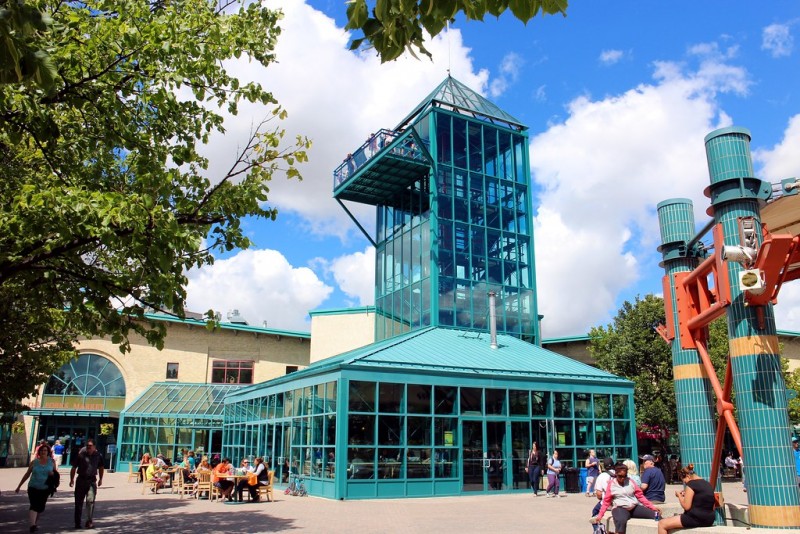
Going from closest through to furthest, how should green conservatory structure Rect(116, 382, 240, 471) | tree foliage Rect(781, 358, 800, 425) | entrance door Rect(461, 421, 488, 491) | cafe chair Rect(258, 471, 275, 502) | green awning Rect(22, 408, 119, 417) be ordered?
cafe chair Rect(258, 471, 275, 502)
entrance door Rect(461, 421, 488, 491)
tree foliage Rect(781, 358, 800, 425)
green conservatory structure Rect(116, 382, 240, 471)
green awning Rect(22, 408, 119, 417)

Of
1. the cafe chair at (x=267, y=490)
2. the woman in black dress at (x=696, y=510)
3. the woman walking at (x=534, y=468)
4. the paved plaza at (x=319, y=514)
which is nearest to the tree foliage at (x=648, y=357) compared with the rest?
the paved plaza at (x=319, y=514)

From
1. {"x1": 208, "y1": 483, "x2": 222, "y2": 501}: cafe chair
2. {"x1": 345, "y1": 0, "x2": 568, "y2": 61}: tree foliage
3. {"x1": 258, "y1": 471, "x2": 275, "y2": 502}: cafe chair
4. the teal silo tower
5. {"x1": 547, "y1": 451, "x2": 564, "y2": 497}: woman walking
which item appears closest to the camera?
{"x1": 345, "y1": 0, "x2": 568, "y2": 61}: tree foliage

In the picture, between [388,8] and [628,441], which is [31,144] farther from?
[628,441]

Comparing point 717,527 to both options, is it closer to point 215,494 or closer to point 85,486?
point 85,486

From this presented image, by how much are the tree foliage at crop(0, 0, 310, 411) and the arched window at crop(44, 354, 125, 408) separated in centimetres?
3139

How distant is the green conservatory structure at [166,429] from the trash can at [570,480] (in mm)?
17980

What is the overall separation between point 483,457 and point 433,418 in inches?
89.6

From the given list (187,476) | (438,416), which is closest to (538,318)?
(438,416)

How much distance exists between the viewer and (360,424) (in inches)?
753

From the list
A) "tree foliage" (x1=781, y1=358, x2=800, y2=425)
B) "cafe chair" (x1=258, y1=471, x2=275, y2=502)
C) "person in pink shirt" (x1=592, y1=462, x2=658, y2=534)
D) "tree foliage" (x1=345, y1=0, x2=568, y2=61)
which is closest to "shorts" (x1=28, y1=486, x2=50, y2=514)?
"cafe chair" (x1=258, y1=471, x2=275, y2=502)

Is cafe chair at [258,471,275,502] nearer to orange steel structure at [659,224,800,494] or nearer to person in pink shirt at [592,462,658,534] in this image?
person in pink shirt at [592,462,658,534]

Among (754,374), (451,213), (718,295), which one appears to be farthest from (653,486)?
(451,213)

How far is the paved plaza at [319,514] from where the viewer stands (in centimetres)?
1296

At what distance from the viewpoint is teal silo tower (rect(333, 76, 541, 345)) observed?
28703 millimetres
